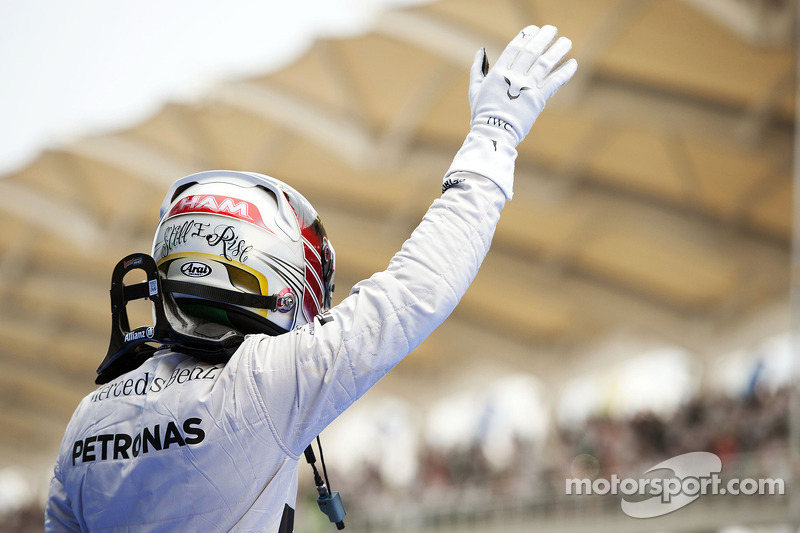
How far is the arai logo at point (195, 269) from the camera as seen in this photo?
2170 millimetres

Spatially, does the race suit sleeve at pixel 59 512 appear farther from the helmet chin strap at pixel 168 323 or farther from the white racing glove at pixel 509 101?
the white racing glove at pixel 509 101

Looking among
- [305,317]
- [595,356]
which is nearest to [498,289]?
[595,356]

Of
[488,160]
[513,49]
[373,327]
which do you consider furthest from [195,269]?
[513,49]

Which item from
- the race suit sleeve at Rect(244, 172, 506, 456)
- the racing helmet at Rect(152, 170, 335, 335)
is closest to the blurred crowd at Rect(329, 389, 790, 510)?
the racing helmet at Rect(152, 170, 335, 335)

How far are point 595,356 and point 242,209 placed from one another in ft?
97.1

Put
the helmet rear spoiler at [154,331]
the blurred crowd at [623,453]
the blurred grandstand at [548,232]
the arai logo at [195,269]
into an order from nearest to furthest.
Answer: the helmet rear spoiler at [154,331] → the arai logo at [195,269] → the blurred crowd at [623,453] → the blurred grandstand at [548,232]

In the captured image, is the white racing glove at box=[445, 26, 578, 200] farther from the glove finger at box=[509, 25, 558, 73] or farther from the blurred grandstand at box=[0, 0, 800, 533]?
the blurred grandstand at box=[0, 0, 800, 533]

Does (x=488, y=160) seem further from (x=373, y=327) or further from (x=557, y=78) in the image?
(x=373, y=327)

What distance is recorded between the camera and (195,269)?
218 centimetres

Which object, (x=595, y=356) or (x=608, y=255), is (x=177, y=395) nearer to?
(x=608, y=255)

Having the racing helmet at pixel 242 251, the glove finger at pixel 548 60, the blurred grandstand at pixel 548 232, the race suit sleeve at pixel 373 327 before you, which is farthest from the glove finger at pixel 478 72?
the blurred grandstand at pixel 548 232

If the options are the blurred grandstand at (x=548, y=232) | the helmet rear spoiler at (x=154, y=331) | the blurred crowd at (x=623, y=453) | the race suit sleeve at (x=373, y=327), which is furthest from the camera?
the blurred grandstand at (x=548, y=232)

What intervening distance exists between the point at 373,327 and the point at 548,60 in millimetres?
737

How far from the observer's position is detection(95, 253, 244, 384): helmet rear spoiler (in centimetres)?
206
